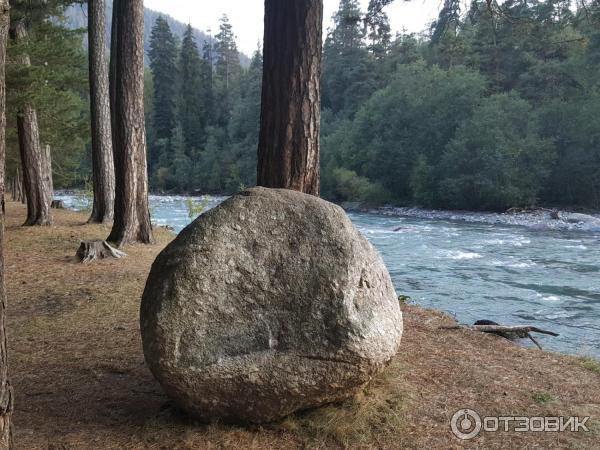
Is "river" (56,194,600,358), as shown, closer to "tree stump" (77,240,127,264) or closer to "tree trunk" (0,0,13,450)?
"tree stump" (77,240,127,264)

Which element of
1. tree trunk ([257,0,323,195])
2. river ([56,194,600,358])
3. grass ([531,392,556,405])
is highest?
tree trunk ([257,0,323,195])

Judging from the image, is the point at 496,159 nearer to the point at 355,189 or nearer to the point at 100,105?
the point at 355,189

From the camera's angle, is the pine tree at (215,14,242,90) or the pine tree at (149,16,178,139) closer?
the pine tree at (149,16,178,139)

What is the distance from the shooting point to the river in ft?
31.2

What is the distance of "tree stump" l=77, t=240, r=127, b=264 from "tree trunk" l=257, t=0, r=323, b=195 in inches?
206

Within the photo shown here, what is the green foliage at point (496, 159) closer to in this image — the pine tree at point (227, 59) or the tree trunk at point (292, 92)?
the tree trunk at point (292, 92)

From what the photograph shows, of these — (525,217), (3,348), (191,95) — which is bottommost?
(525,217)

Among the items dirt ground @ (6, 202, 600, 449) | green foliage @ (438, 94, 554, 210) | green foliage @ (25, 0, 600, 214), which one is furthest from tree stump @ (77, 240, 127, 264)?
green foliage @ (438, 94, 554, 210)

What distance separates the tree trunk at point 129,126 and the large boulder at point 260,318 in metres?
6.93

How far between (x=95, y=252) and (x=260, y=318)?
21.5ft

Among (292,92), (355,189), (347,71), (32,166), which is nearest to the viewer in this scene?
(292,92)

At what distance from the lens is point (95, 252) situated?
9.21 m

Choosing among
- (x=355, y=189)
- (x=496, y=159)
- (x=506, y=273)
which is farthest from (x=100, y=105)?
(x=355, y=189)

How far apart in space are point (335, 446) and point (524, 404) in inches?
67.6
